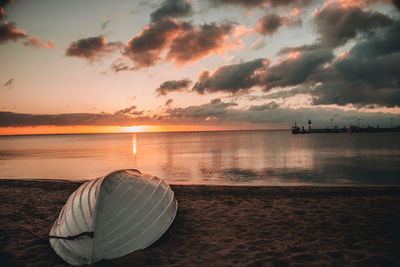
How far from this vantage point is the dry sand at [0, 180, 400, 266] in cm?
447

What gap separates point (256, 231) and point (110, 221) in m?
3.33

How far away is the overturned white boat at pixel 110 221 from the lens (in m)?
4.32

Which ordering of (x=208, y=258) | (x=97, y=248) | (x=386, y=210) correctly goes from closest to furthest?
1. (x=97, y=248)
2. (x=208, y=258)
3. (x=386, y=210)

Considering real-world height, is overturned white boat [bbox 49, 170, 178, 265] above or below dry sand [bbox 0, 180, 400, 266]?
above

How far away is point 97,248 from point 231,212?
4130mm

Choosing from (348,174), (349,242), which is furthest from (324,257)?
(348,174)

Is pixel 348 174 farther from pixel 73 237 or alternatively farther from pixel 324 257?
pixel 73 237

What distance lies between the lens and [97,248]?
427 cm

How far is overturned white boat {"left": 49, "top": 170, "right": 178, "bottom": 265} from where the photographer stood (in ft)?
14.2

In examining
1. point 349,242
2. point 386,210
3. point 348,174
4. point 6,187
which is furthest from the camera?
point 348,174

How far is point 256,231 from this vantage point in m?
5.82

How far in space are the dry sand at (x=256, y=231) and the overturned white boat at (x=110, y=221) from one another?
22 centimetres

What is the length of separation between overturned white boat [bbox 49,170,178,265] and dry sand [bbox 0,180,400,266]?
0.22 m

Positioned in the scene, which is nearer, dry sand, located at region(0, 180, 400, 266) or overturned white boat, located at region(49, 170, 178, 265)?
overturned white boat, located at region(49, 170, 178, 265)
